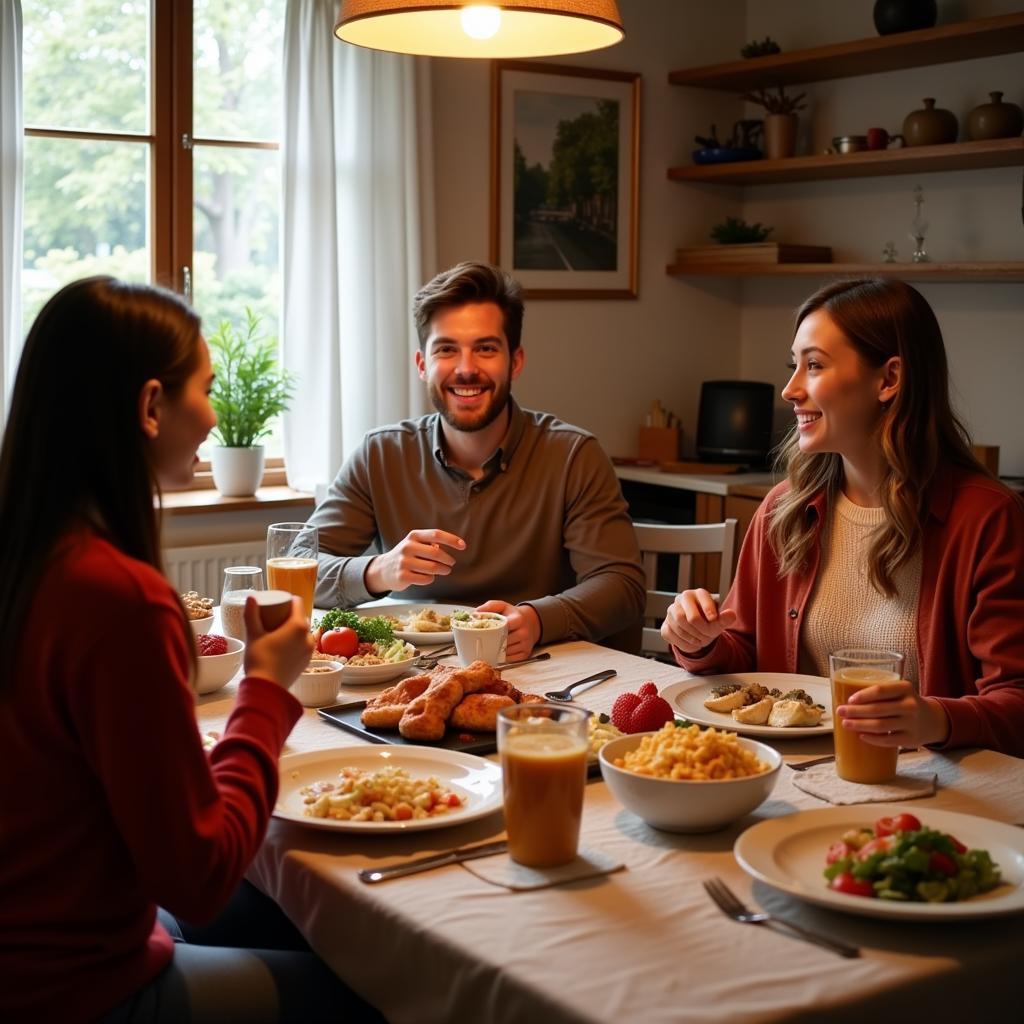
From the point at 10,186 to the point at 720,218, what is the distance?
8.63ft

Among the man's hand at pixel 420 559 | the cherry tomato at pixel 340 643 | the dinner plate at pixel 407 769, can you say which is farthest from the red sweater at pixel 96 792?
the man's hand at pixel 420 559

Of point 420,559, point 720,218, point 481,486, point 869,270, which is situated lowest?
point 420,559

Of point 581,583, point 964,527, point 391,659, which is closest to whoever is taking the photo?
point 964,527

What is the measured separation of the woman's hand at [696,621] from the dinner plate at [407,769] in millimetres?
512

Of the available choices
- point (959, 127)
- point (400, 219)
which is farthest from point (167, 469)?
point (959, 127)

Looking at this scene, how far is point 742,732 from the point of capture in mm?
1813

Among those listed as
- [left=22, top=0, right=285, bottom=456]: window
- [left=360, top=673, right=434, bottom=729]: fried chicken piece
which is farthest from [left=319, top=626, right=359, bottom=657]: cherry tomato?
[left=22, top=0, right=285, bottom=456]: window

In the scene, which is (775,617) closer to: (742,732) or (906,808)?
(742,732)

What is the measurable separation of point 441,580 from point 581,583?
1.01ft

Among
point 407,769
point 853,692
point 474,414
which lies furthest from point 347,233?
point 853,692

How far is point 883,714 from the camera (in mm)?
1597

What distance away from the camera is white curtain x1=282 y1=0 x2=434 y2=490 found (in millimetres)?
4035

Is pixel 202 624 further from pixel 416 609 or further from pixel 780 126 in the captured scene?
pixel 780 126

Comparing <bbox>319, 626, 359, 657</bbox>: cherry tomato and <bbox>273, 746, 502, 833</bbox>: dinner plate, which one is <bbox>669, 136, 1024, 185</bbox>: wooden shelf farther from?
<bbox>273, 746, 502, 833</bbox>: dinner plate
